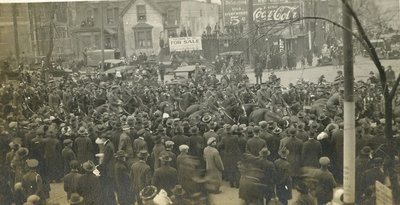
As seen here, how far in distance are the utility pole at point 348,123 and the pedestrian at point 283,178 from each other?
21.3 inches

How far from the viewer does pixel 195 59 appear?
205 inches

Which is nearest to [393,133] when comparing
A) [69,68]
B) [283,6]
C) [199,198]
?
[283,6]

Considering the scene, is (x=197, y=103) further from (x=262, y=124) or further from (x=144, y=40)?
(x=144, y=40)

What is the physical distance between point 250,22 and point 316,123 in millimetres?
1206

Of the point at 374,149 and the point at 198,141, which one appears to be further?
the point at 198,141

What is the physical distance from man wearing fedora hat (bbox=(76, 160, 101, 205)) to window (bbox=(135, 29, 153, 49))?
1.35 m

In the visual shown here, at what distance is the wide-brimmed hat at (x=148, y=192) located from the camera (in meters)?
5.16

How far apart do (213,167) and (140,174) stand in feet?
2.50

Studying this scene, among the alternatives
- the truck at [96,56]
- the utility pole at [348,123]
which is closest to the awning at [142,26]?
the truck at [96,56]

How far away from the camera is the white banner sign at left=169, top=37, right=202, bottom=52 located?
17.0 ft

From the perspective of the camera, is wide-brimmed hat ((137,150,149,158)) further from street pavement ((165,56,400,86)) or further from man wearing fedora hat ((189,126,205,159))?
street pavement ((165,56,400,86))

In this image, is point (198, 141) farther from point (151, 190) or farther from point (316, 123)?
point (316, 123)

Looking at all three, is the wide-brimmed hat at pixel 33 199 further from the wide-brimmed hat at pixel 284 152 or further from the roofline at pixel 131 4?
the wide-brimmed hat at pixel 284 152

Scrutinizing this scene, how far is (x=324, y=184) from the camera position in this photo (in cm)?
491
